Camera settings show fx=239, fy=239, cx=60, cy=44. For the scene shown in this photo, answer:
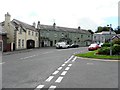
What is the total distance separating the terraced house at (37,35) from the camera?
5562 cm

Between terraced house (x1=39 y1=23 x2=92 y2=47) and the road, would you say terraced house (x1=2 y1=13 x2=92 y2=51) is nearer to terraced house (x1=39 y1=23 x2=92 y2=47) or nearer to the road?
terraced house (x1=39 y1=23 x2=92 y2=47)

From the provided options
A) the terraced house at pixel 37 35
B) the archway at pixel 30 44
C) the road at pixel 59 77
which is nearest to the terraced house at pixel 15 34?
the terraced house at pixel 37 35

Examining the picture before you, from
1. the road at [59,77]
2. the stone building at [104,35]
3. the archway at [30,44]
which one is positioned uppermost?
the stone building at [104,35]

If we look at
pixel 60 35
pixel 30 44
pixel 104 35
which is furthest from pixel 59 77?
pixel 60 35

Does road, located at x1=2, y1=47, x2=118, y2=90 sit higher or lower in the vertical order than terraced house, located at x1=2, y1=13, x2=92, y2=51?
lower

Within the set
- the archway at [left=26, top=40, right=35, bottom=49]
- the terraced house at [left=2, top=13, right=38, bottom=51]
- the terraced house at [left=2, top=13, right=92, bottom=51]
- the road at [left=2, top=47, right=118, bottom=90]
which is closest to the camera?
the road at [left=2, top=47, right=118, bottom=90]

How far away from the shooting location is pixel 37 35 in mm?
75938

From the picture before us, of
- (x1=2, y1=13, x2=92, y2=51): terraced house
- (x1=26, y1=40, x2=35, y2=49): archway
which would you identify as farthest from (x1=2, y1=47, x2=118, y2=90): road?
(x1=26, y1=40, x2=35, y2=49): archway

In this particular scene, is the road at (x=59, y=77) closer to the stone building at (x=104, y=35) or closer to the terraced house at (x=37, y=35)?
the stone building at (x=104, y=35)

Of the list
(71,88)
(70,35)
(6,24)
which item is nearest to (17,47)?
(6,24)

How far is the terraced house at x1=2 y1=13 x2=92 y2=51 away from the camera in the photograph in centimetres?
5562

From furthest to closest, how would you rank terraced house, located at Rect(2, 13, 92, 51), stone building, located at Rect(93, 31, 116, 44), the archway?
the archway → terraced house, located at Rect(2, 13, 92, 51) → stone building, located at Rect(93, 31, 116, 44)

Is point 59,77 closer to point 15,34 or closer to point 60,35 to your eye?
point 15,34

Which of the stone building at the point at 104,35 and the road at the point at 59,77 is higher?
the stone building at the point at 104,35
